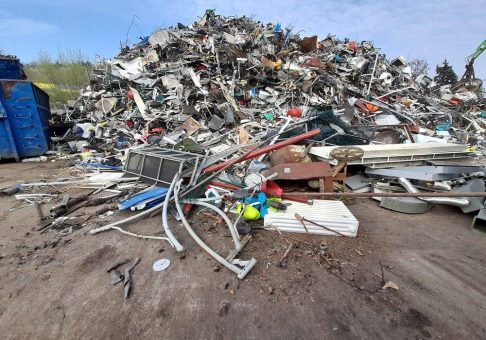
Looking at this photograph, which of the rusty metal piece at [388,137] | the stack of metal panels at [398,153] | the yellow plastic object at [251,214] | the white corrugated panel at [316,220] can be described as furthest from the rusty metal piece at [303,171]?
the rusty metal piece at [388,137]

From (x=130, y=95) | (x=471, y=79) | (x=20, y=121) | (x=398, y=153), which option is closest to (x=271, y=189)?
(x=398, y=153)

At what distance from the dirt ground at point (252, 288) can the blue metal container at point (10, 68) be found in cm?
665

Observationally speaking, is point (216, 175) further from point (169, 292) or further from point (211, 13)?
point (211, 13)

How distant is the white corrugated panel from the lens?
300 cm

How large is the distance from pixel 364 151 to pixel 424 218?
1.29 metres

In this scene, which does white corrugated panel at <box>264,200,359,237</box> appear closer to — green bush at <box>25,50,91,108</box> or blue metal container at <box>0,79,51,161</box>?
blue metal container at <box>0,79,51,161</box>

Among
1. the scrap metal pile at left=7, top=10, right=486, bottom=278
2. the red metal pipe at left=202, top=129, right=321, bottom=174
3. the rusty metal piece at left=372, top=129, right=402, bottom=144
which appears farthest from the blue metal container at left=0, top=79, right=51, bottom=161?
the rusty metal piece at left=372, top=129, right=402, bottom=144

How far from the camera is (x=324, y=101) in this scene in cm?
767

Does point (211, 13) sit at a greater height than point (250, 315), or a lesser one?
greater

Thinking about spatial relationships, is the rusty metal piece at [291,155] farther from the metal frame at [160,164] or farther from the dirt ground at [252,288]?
the dirt ground at [252,288]

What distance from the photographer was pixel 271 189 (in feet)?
12.0

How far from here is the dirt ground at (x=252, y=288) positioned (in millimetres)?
1890

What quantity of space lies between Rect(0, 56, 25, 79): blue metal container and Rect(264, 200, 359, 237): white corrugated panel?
9021mm

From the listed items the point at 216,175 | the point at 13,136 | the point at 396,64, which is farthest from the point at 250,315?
the point at 396,64
